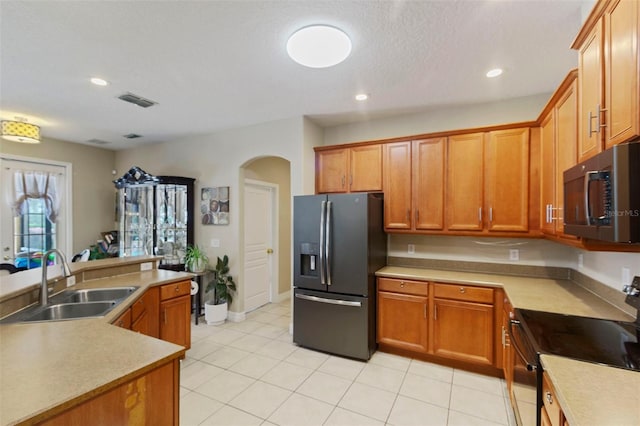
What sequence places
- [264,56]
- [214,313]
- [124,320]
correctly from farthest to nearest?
[214,313], [264,56], [124,320]

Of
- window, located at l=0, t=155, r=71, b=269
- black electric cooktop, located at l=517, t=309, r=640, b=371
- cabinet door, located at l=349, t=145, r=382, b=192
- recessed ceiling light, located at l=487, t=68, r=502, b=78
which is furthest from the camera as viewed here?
window, located at l=0, t=155, r=71, b=269

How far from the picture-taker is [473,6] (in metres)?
1.72

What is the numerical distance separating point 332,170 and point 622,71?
8.88 ft

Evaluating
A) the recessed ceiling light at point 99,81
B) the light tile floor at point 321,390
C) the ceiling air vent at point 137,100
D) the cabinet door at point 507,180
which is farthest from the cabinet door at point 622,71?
the ceiling air vent at point 137,100

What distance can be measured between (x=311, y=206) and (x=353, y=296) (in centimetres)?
108

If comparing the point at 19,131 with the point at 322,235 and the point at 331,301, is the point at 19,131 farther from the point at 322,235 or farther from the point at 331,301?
the point at 331,301

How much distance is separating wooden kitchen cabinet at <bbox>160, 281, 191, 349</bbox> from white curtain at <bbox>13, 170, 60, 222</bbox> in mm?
3557

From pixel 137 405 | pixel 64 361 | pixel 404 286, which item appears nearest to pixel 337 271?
pixel 404 286

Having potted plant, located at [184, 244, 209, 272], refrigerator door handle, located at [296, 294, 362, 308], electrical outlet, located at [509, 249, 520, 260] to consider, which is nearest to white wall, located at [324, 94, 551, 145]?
electrical outlet, located at [509, 249, 520, 260]

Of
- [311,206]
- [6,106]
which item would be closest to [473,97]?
[311,206]

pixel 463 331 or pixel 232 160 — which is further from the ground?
pixel 232 160

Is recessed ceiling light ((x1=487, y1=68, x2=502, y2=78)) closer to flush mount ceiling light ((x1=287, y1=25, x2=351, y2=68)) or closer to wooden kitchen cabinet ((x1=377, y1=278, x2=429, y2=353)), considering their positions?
flush mount ceiling light ((x1=287, y1=25, x2=351, y2=68))

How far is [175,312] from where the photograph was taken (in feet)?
9.19

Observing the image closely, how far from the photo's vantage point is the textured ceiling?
1770 millimetres
